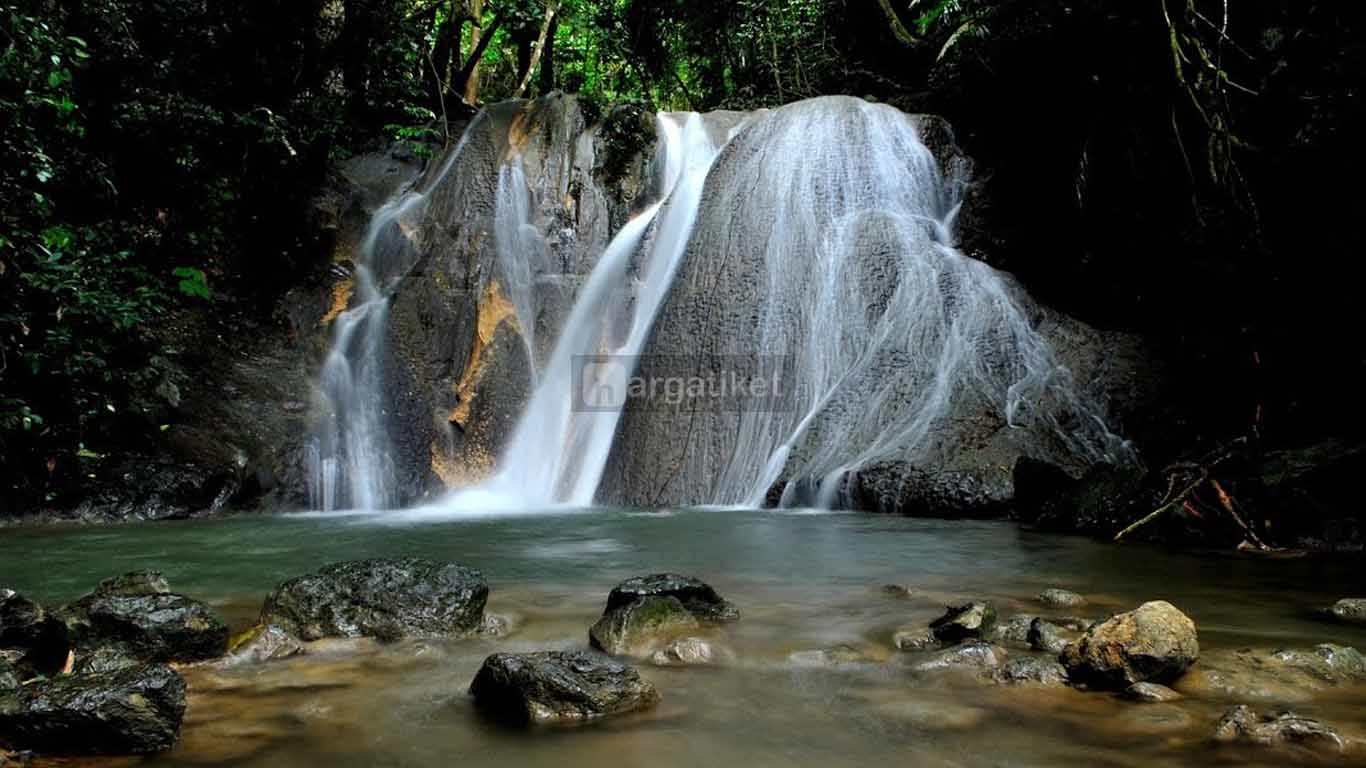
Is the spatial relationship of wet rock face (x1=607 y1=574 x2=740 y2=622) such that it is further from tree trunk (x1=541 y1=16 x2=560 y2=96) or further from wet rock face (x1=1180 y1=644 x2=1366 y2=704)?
tree trunk (x1=541 y1=16 x2=560 y2=96)

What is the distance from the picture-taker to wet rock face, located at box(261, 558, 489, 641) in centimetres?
325

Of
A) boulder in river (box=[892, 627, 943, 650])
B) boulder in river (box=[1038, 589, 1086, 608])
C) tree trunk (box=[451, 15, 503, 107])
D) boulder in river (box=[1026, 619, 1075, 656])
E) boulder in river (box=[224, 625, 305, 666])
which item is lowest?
boulder in river (box=[224, 625, 305, 666])

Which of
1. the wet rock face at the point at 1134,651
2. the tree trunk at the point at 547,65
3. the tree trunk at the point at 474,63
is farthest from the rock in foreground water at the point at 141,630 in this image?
the tree trunk at the point at 547,65

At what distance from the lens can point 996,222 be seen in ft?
32.7

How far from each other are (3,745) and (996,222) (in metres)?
9.74

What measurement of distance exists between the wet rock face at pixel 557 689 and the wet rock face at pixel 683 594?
2.37 feet

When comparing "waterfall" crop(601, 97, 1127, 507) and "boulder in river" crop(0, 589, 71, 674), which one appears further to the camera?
"waterfall" crop(601, 97, 1127, 507)

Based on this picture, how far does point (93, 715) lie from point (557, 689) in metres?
1.12

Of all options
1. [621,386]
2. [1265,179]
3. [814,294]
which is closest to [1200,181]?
[1265,179]

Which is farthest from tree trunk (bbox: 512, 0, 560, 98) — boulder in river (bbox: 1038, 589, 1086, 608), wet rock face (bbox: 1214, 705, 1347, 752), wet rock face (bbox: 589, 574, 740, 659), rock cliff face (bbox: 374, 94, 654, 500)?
wet rock face (bbox: 1214, 705, 1347, 752)

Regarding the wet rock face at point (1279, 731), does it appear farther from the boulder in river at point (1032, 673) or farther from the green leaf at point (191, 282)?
A: the green leaf at point (191, 282)

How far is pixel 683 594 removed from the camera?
138 inches

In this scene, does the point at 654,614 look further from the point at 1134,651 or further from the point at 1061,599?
the point at 1061,599

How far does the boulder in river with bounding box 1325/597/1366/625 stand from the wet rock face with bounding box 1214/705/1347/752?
1.54 metres
